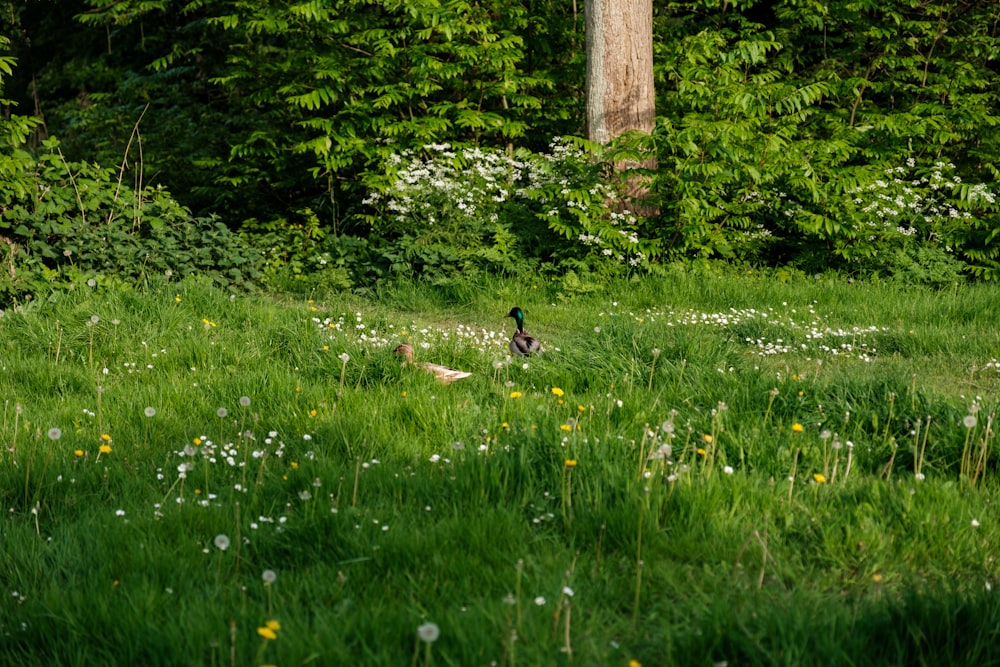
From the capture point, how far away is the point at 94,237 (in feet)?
27.0

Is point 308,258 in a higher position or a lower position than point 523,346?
lower

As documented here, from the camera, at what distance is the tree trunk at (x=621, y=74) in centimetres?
1008

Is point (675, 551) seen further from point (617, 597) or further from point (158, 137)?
point (158, 137)

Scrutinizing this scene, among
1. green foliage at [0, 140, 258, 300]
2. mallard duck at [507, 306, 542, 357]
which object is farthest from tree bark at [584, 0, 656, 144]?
mallard duck at [507, 306, 542, 357]

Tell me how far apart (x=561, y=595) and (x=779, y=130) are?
27.3 feet

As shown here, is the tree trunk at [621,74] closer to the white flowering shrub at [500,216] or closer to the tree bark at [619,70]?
the tree bark at [619,70]

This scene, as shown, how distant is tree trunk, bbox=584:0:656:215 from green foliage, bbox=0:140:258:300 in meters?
4.24

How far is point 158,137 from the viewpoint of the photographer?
1339cm

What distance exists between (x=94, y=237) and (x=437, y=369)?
181 inches

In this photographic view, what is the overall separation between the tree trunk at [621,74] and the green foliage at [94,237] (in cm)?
424

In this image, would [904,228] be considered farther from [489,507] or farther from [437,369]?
[489,507]

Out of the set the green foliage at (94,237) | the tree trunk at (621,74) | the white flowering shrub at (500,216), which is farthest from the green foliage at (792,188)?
the green foliage at (94,237)

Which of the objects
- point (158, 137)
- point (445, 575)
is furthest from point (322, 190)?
point (445, 575)

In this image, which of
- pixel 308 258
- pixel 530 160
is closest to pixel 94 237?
pixel 308 258
